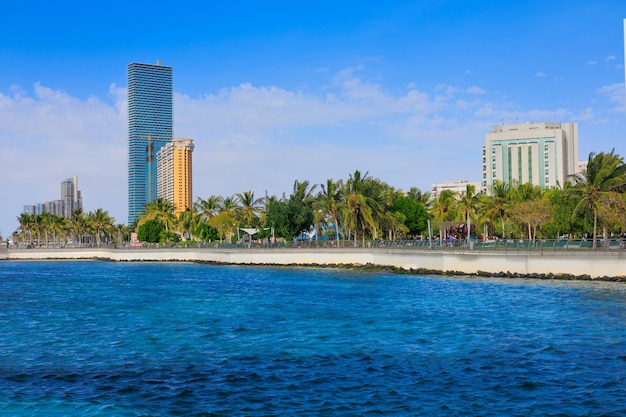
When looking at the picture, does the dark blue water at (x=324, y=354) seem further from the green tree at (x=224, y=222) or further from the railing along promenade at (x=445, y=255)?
the green tree at (x=224, y=222)

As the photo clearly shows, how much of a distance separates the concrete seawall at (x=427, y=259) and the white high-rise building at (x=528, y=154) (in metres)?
113

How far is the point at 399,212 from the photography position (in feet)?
329

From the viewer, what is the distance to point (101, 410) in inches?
653

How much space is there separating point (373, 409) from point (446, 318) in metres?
16.6

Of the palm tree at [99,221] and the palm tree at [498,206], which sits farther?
the palm tree at [99,221]

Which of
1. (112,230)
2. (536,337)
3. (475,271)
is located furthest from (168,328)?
(112,230)

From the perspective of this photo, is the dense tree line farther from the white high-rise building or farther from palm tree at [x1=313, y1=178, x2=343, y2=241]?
the white high-rise building

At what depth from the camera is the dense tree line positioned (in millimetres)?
57406

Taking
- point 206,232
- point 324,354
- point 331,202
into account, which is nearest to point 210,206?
point 206,232

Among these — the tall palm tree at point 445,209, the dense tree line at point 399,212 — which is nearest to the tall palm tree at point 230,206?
the dense tree line at point 399,212

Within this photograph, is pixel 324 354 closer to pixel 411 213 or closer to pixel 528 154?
pixel 411 213

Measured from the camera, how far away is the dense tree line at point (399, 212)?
57406mm

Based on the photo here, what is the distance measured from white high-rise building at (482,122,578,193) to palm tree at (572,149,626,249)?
125m

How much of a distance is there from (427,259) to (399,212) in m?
38.2
